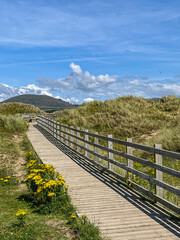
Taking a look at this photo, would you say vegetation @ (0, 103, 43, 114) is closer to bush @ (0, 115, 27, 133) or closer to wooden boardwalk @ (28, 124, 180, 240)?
bush @ (0, 115, 27, 133)

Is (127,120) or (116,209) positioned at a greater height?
(127,120)

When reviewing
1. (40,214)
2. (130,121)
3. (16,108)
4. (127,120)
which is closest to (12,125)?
(127,120)

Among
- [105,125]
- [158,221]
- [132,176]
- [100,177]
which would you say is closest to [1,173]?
[100,177]

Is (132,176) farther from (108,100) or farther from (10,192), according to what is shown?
(108,100)

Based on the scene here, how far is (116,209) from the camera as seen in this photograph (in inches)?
262

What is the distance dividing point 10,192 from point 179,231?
5.89 m

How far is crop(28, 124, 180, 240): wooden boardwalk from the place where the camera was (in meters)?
5.37

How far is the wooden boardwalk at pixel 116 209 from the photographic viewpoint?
211 inches

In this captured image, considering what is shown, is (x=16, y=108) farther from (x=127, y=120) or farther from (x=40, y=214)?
(x=40, y=214)

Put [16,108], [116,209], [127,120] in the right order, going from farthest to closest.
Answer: [16,108] → [127,120] → [116,209]

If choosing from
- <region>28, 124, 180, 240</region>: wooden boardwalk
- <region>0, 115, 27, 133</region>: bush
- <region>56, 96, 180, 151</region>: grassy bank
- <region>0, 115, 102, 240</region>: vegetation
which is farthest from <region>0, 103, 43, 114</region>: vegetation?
<region>28, 124, 180, 240</region>: wooden boardwalk

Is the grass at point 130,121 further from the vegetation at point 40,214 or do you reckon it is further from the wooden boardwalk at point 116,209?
the vegetation at point 40,214

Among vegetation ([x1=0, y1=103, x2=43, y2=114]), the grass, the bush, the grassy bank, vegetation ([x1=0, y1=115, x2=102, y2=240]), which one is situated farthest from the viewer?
vegetation ([x1=0, y1=103, x2=43, y2=114])

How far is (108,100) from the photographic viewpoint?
33.0 m
